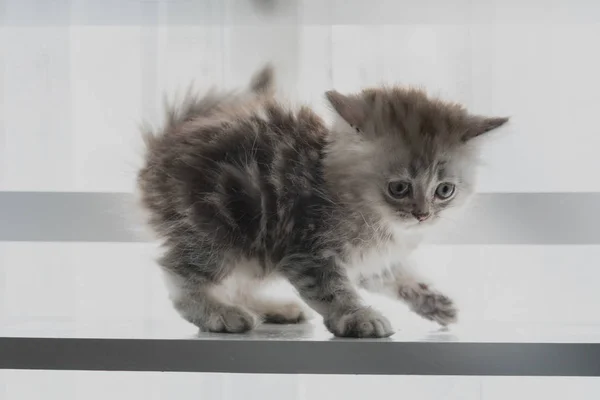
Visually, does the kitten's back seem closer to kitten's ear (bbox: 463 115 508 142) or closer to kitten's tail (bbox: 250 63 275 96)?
kitten's tail (bbox: 250 63 275 96)

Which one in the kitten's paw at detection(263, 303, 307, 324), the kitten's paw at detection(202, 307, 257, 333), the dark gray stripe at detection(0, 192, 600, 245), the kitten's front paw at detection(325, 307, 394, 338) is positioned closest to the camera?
the kitten's front paw at detection(325, 307, 394, 338)

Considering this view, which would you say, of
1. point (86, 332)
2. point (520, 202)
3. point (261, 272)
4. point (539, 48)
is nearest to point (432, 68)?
point (539, 48)

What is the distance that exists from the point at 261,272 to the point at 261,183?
16 centimetres

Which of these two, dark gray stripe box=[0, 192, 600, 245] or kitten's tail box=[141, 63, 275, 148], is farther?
dark gray stripe box=[0, 192, 600, 245]

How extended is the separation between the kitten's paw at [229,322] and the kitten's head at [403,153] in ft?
0.90

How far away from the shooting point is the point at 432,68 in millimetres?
1672

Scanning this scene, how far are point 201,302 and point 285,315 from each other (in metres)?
0.24

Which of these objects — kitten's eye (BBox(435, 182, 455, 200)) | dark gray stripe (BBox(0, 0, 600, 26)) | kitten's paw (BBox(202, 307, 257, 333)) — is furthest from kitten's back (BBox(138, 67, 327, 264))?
dark gray stripe (BBox(0, 0, 600, 26))

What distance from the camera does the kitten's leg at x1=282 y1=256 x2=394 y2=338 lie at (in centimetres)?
117

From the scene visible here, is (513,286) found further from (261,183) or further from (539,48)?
(261,183)

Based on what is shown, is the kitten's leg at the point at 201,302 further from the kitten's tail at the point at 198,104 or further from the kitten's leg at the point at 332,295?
the kitten's tail at the point at 198,104

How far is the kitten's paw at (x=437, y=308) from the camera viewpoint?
136 cm

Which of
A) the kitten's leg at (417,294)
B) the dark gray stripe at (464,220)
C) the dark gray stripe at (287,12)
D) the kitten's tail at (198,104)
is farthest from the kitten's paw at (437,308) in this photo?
the dark gray stripe at (287,12)

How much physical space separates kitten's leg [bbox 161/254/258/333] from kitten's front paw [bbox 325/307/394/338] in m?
0.18
